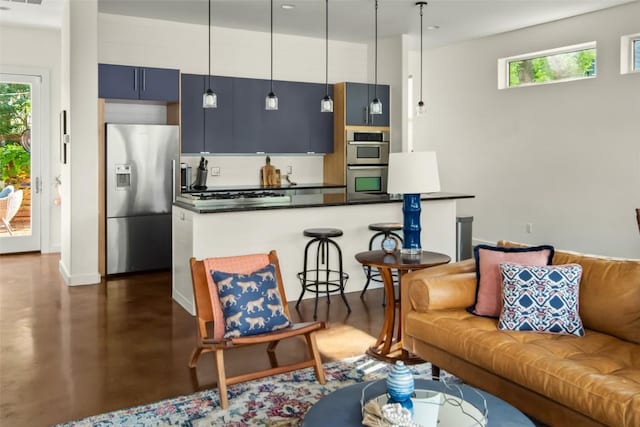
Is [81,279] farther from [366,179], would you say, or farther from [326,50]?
[326,50]

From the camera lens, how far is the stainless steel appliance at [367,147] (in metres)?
7.92

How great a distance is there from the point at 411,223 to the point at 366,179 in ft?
13.2

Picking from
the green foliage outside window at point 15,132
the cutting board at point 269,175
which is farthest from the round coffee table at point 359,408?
the green foliage outside window at point 15,132

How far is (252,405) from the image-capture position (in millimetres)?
3162

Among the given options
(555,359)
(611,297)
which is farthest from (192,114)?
(555,359)

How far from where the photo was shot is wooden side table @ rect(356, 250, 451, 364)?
3.79 m

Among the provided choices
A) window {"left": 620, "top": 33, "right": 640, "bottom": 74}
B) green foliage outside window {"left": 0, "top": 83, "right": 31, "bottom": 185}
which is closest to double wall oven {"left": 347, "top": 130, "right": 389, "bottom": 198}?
window {"left": 620, "top": 33, "right": 640, "bottom": 74}

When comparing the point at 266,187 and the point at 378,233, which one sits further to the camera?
the point at 266,187

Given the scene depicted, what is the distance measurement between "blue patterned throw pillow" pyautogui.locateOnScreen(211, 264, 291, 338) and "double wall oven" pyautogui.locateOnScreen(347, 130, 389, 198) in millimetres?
4486

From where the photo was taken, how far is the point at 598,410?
2.33 meters

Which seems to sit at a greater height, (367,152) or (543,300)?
(367,152)

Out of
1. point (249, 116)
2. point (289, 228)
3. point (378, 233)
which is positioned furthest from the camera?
point (249, 116)

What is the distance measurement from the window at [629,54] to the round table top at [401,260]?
12.8ft

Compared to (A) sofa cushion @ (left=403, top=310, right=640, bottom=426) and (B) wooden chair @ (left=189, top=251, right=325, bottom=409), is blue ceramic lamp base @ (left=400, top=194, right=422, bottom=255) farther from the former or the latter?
(B) wooden chair @ (left=189, top=251, right=325, bottom=409)
